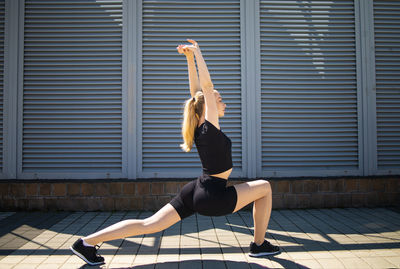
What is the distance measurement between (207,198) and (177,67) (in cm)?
352

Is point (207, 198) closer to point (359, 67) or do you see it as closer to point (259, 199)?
point (259, 199)

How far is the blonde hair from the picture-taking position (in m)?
3.07

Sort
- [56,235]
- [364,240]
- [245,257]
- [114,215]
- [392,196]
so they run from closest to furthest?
[245,257], [364,240], [56,235], [114,215], [392,196]

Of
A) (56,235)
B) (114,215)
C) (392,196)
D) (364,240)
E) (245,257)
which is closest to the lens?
(245,257)

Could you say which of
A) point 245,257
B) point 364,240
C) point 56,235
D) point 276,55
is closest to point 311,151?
point 276,55

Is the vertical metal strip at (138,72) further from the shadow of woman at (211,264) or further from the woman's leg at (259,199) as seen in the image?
the woman's leg at (259,199)

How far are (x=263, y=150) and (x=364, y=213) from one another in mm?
1922

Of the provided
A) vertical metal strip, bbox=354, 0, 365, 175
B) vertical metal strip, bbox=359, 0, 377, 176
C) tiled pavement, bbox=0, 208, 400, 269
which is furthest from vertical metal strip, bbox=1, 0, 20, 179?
vertical metal strip, bbox=359, 0, 377, 176

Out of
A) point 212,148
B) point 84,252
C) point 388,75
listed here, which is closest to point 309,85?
point 388,75

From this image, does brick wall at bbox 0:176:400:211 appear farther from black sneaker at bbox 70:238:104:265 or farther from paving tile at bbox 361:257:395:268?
black sneaker at bbox 70:238:104:265

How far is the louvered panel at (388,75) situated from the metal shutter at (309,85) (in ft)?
1.57

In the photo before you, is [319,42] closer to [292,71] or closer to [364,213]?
[292,71]

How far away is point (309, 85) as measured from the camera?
19.8 ft

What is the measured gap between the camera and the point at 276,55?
6.00 meters
